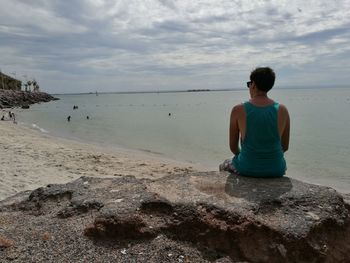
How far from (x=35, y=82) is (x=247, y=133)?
119926mm

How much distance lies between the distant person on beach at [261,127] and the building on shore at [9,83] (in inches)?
3627

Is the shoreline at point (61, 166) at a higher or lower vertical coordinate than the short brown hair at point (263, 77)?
lower

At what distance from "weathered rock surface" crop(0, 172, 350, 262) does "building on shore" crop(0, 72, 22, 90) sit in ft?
301

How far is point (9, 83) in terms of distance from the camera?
95.5 meters

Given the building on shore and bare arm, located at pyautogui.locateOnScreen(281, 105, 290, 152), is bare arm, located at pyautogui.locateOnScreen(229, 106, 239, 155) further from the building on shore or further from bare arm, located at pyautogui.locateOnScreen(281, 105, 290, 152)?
the building on shore

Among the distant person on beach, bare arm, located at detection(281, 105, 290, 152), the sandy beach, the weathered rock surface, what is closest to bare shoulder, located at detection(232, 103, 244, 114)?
the distant person on beach

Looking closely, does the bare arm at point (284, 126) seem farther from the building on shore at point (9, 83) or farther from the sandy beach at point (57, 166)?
the building on shore at point (9, 83)

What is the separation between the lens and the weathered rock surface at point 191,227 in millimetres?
3490

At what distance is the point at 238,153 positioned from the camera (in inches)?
181

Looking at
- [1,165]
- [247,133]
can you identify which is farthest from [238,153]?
[1,165]

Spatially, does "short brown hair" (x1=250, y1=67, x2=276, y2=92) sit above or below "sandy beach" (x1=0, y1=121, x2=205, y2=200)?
above

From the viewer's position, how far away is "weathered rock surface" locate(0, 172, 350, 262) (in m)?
3.49

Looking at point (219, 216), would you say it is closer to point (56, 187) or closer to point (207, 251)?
point (207, 251)

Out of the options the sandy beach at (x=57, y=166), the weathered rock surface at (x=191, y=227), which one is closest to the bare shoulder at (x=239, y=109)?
the weathered rock surface at (x=191, y=227)
